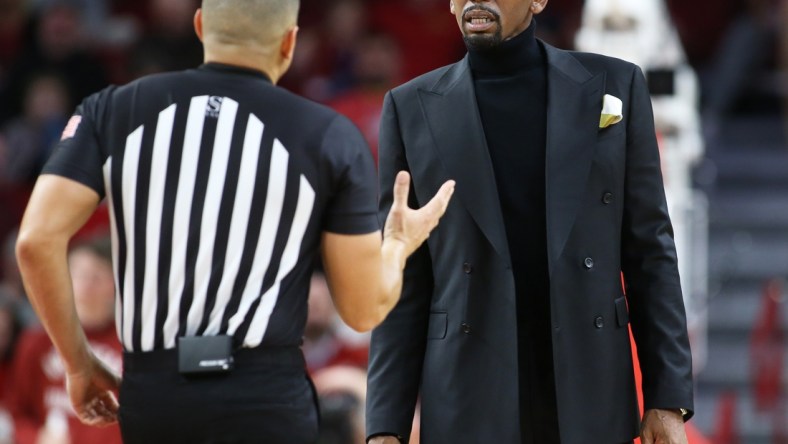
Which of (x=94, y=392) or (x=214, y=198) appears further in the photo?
(x=94, y=392)

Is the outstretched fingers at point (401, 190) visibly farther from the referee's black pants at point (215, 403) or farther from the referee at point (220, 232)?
the referee's black pants at point (215, 403)

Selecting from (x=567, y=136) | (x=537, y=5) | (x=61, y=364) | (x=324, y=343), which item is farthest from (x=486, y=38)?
(x=324, y=343)

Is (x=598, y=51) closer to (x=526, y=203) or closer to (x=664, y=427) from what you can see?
(x=526, y=203)

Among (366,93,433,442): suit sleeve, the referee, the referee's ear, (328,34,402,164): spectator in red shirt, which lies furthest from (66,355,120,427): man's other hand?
(328,34,402,164): spectator in red shirt

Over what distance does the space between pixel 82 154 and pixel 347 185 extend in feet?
2.21

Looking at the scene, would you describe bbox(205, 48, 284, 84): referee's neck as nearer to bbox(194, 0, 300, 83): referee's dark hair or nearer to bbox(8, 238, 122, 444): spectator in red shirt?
bbox(194, 0, 300, 83): referee's dark hair

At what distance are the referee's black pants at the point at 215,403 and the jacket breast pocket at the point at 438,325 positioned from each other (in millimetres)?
414

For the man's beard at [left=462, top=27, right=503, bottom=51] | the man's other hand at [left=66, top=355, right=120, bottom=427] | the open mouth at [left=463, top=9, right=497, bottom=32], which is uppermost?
the open mouth at [left=463, top=9, right=497, bottom=32]

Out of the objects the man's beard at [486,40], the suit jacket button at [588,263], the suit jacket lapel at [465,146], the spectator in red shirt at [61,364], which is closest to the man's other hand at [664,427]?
the suit jacket button at [588,263]

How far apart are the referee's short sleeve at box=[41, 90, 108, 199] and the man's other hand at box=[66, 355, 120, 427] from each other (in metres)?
0.51

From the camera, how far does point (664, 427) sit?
12.6 feet

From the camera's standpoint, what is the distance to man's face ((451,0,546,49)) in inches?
156

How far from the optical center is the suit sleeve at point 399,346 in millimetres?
4027

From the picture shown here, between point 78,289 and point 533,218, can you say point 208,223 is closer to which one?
point 533,218
